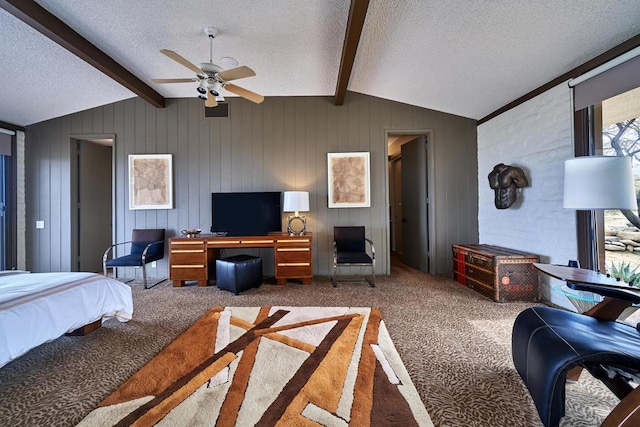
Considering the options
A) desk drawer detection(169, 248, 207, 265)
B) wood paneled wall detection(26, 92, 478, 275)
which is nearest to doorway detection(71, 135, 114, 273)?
wood paneled wall detection(26, 92, 478, 275)

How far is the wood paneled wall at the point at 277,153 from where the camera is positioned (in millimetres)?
4039

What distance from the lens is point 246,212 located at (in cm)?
386

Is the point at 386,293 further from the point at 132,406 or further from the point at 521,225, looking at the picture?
the point at 132,406

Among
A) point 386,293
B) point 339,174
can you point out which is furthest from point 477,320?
point 339,174

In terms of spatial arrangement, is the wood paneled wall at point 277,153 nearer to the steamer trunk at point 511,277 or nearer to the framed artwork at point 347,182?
the framed artwork at point 347,182

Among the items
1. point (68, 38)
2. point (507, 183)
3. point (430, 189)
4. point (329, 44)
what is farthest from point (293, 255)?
point (68, 38)

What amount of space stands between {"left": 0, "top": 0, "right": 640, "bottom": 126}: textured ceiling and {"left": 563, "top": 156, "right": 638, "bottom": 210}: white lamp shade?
4.34 feet

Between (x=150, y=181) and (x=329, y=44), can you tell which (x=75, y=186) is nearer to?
(x=150, y=181)

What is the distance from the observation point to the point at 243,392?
142 centimetres

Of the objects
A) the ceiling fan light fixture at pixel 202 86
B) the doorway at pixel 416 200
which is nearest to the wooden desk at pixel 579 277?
the doorway at pixel 416 200

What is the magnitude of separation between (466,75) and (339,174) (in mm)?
2056

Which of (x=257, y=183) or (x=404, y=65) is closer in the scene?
(x=404, y=65)

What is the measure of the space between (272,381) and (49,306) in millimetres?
1579

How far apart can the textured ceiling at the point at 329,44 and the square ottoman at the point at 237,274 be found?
8.31ft
